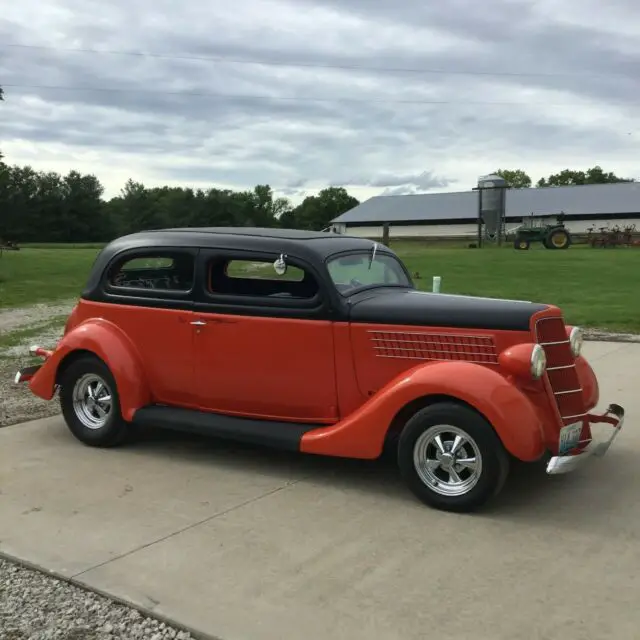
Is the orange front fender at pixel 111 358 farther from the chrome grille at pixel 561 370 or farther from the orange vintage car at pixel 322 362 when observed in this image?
the chrome grille at pixel 561 370

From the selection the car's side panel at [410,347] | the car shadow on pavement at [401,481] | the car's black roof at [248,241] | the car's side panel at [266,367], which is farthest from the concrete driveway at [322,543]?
the car's black roof at [248,241]

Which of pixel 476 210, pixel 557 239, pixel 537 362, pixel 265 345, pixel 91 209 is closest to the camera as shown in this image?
pixel 537 362

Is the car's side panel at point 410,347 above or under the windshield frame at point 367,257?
under

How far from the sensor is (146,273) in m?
5.76

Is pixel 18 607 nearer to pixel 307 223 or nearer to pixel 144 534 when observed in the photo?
pixel 144 534

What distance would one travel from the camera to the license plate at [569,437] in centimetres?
418

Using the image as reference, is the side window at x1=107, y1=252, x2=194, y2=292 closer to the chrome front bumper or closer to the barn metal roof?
the chrome front bumper

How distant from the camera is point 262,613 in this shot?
10.2 feet

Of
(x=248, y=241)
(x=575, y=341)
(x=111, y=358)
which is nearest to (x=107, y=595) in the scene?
(x=111, y=358)

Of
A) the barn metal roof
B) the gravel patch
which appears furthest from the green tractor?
the gravel patch

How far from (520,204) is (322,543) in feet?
215

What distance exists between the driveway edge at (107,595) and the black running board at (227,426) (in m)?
1.63

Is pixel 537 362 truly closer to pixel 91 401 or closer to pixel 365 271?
pixel 365 271

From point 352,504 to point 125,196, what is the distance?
344ft
